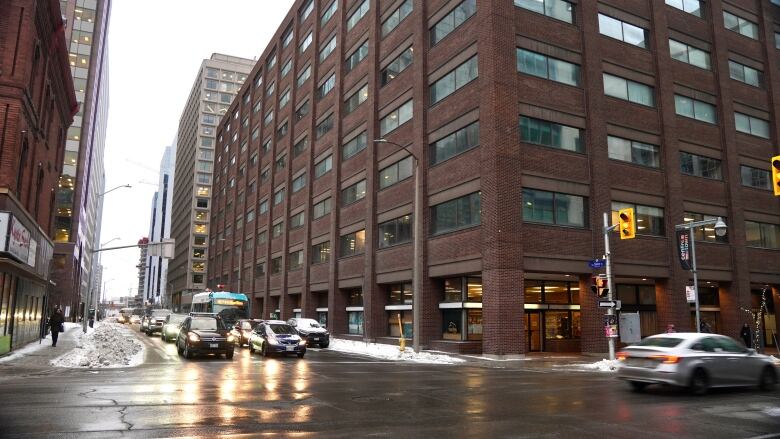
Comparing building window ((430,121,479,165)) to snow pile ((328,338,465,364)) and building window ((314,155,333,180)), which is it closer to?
snow pile ((328,338,465,364))

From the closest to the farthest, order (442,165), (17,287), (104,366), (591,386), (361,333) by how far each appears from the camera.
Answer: (591,386) → (104,366) → (17,287) → (442,165) → (361,333)

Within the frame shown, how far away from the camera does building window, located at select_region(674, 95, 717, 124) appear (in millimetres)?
33625

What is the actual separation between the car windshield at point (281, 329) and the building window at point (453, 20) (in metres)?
18.2

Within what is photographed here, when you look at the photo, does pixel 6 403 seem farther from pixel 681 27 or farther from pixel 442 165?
pixel 681 27

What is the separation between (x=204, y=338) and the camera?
2303 centimetres

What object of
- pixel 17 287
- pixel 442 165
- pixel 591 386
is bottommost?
pixel 591 386

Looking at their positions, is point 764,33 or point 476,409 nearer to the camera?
point 476,409

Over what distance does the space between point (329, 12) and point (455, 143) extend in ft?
84.6

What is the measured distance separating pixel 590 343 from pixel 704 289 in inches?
470

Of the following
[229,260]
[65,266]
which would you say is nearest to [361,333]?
[229,260]

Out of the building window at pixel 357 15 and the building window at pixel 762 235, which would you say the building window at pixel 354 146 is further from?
the building window at pixel 762 235

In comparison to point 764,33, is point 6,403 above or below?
below

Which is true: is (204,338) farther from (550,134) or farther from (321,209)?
(321,209)

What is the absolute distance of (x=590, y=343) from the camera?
88.7 ft
